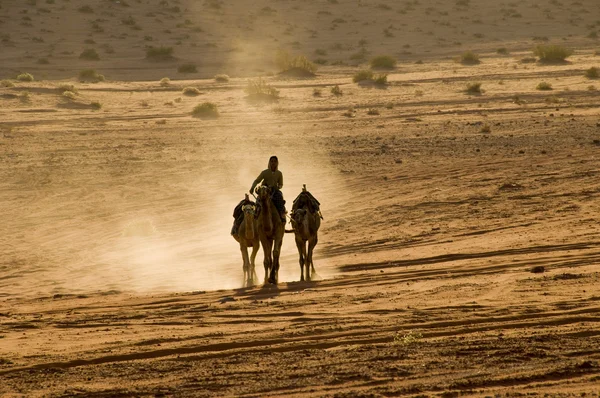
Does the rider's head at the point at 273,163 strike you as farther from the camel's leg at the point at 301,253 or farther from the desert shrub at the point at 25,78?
the desert shrub at the point at 25,78

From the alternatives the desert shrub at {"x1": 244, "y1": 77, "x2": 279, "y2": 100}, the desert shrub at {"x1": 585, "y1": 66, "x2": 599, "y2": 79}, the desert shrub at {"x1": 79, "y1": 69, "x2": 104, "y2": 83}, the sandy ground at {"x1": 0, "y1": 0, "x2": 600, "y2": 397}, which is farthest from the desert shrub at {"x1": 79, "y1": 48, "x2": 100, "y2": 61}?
the desert shrub at {"x1": 585, "y1": 66, "x2": 599, "y2": 79}

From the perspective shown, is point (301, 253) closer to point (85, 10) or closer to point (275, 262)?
point (275, 262)

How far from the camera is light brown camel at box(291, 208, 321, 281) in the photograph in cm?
1659

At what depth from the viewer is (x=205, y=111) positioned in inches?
1431

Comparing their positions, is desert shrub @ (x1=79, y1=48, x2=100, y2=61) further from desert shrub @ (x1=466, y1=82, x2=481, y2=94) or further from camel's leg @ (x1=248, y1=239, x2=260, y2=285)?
camel's leg @ (x1=248, y1=239, x2=260, y2=285)

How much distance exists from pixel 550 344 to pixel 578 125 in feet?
74.3

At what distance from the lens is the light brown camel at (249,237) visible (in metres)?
16.1

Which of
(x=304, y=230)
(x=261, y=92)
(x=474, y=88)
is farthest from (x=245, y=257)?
(x=474, y=88)

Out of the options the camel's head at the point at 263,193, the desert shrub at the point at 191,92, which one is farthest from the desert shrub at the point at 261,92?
the camel's head at the point at 263,193

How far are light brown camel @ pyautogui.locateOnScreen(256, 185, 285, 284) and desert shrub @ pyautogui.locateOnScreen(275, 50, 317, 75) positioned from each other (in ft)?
100

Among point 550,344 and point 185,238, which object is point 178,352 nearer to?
point 550,344

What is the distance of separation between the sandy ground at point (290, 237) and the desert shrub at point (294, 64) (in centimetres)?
113

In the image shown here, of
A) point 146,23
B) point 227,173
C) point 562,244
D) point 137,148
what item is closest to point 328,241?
point 562,244

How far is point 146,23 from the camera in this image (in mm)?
57875
